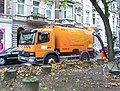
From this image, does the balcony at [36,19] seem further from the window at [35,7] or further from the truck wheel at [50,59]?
the truck wheel at [50,59]

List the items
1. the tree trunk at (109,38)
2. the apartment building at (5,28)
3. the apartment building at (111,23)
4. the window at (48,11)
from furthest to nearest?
the apartment building at (111,23) → the window at (48,11) → the apartment building at (5,28) → the tree trunk at (109,38)

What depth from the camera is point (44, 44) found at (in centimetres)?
1666

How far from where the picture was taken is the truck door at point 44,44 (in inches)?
642

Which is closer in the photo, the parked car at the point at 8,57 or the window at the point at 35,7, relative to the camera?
the parked car at the point at 8,57

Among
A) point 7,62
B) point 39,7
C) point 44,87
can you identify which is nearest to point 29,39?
point 7,62

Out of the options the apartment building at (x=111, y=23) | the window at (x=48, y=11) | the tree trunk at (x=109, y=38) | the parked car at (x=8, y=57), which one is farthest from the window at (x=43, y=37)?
the apartment building at (x=111, y=23)

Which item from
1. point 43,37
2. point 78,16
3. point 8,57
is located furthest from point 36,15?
point 43,37

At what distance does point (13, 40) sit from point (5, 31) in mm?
1452

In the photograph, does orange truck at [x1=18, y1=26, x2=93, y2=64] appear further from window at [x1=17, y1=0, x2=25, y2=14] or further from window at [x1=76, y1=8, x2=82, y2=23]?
window at [x1=76, y1=8, x2=82, y2=23]

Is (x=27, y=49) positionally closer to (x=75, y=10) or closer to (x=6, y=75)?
(x=6, y=75)

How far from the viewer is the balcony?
96.5 feet

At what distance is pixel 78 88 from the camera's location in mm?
6832

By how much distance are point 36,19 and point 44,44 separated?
13.9 m

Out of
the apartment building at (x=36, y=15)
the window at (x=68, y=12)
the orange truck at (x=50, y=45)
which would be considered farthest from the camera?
the window at (x=68, y=12)
